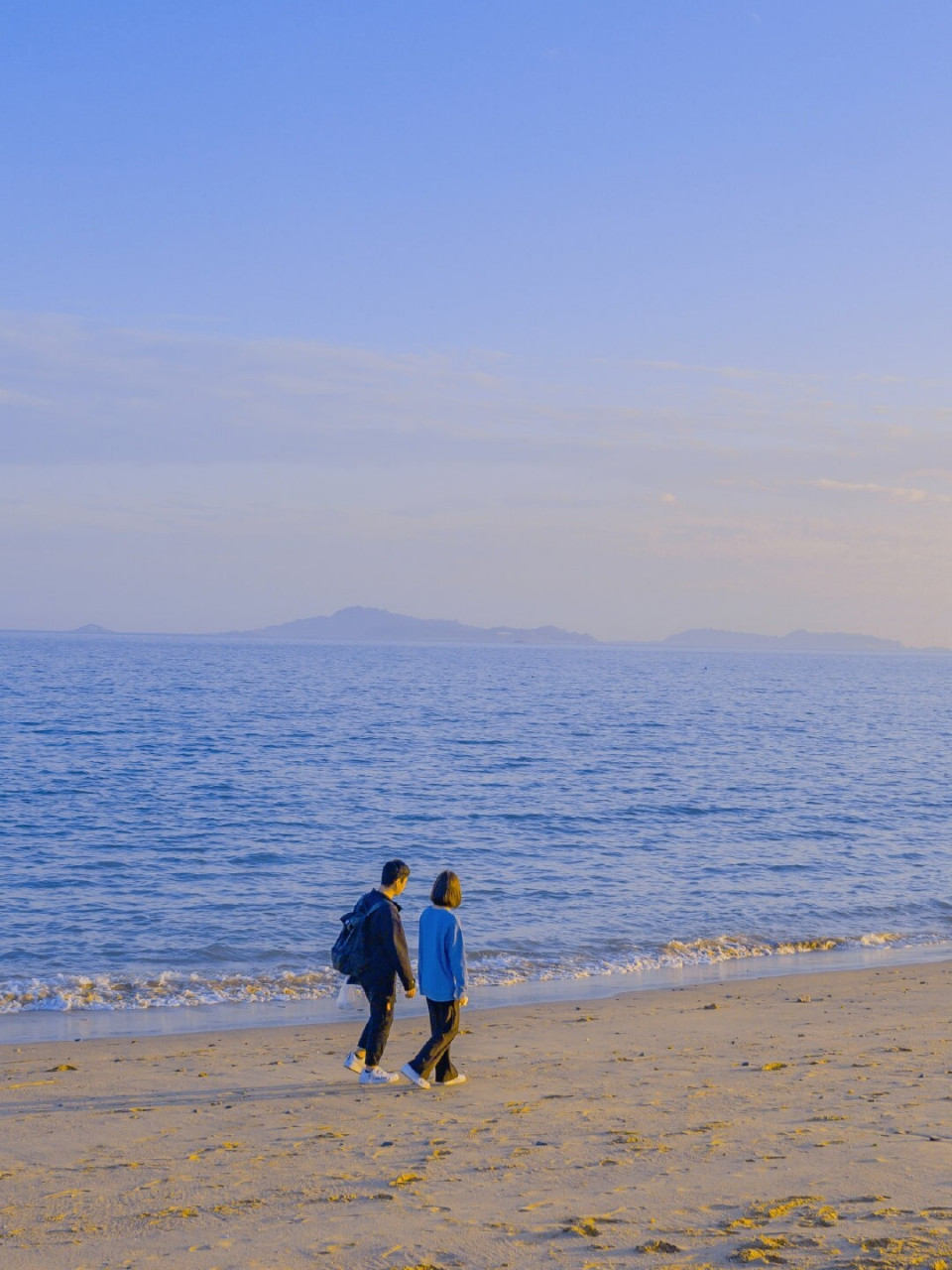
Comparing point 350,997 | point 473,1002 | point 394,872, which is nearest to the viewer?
point 394,872

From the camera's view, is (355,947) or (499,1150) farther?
(355,947)

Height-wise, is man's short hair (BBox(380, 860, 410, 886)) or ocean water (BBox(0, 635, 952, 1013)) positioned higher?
man's short hair (BBox(380, 860, 410, 886))

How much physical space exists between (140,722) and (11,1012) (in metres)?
48.4

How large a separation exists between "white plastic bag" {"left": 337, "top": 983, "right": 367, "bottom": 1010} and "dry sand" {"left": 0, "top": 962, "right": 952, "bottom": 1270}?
68 cm

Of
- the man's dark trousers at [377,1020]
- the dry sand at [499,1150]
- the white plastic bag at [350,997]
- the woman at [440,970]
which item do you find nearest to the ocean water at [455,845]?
the dry sand at [499,1150]

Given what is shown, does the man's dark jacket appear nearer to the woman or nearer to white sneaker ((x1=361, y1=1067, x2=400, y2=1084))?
the woman

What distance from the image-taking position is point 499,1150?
7.62 meters

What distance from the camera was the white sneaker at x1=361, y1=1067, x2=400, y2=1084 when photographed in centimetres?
962

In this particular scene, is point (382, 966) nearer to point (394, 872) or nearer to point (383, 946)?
point (383, 946)

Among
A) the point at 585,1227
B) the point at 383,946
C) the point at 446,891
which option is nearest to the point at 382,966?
the point at 383,946

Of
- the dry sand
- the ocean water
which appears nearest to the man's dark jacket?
the dry sand

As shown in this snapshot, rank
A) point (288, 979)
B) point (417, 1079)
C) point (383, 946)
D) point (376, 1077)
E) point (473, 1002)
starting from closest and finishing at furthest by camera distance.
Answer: point (383, 946), point (417, 1079), point (376, 1077), point (473, 1002), point (288, 979)

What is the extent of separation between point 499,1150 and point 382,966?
2.16 metres

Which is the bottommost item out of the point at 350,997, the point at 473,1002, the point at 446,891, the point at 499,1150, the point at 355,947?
the point at 473,1002
